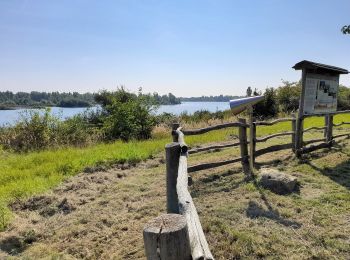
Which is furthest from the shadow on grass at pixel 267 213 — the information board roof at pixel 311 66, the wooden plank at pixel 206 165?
the information board roof at pixel 311 66

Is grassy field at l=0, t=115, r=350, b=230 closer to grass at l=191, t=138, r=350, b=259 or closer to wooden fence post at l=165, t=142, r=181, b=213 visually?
wooden fence post at l=165, t=142, r=181, b=213

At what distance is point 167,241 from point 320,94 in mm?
9022

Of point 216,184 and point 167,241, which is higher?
point 167,241

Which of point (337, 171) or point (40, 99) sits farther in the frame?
point (40, 99)

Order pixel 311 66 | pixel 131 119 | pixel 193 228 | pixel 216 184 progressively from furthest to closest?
1. pixel 131 119
2. pixel 311 66
3. pixel 216 184
4. pixel 193 228

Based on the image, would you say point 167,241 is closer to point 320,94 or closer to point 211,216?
point 211,216

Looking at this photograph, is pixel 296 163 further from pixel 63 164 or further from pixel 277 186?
pixel 63 164

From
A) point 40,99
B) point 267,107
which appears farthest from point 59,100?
point 267,107

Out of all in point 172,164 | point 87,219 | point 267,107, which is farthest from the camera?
point 267,107

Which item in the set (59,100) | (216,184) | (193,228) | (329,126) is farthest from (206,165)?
(59,100)

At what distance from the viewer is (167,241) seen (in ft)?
5.49

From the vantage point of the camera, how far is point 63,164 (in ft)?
29.4

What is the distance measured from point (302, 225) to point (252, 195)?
4.45 ft

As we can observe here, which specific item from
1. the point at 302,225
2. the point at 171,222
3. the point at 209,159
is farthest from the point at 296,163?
the point at 171,222
